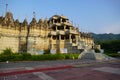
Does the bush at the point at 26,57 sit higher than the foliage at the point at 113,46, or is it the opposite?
the foliage at the point at 113,46

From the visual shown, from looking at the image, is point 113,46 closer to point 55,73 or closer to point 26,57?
point 26,57

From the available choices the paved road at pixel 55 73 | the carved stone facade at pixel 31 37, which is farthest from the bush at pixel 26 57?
the paved road at pixel 55 73

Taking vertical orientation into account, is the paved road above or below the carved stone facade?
below

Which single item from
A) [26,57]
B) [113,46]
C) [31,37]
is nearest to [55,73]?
[26,57]

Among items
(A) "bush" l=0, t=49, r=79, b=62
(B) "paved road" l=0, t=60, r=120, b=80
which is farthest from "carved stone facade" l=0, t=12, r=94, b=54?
(B) "paved road" l=0, t=60, r=120, b=80

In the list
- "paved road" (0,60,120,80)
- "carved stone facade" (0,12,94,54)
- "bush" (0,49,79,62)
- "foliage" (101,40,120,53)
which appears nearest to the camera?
"paved road" (0,60,120,80)

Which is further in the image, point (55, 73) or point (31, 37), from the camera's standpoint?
point (31, 37)

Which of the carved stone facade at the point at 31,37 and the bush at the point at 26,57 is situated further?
the carved stone facade at the point at 31,37

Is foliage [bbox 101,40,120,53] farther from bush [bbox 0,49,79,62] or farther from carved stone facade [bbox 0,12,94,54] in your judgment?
bush [bbox 0,49,79,62]

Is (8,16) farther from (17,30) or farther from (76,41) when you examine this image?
(76,41)

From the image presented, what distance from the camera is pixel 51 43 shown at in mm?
49750

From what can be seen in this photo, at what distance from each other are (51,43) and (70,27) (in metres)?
13.4

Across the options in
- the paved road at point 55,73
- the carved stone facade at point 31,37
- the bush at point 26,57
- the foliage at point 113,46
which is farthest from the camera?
the foliage at point 113,46

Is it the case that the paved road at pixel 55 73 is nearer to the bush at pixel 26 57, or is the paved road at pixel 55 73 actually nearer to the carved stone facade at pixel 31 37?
the bush at pixel 26 57
